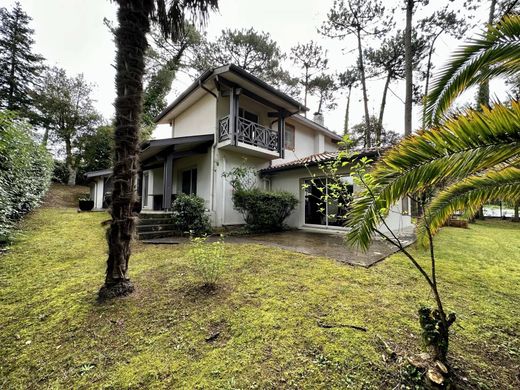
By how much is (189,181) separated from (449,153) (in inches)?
412

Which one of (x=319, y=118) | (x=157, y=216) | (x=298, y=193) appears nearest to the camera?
(x=157, y=216)

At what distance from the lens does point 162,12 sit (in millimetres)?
3742

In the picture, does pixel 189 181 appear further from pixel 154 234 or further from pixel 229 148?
pixel 154 234

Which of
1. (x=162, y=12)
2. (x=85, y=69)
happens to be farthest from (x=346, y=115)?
(x=85, y=69)

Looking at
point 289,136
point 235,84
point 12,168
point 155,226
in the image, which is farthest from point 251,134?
point 12,168

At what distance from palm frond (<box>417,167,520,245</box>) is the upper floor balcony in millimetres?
6990

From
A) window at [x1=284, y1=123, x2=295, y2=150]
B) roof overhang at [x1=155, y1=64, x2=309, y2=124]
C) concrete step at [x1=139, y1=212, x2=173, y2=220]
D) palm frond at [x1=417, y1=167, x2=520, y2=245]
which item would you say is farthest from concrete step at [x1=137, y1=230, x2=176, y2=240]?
window at [x1=284, y1=123, x2=295, y2=150]

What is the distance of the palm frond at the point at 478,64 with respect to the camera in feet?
6.34

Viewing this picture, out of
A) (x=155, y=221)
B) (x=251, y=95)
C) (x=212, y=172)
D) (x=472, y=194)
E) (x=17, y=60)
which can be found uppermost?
(x=17, y=60)

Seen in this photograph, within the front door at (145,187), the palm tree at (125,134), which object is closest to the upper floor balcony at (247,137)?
the palm tree at (125,134)

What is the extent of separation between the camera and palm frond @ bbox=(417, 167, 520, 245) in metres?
2.36

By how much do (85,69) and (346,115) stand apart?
26869mm

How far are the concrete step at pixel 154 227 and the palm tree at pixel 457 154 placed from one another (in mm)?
6990

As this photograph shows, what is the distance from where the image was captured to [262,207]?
8500 mm
